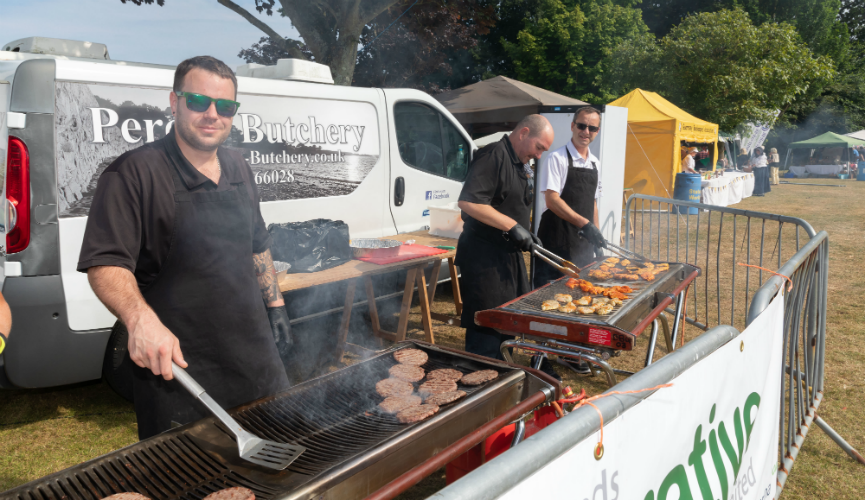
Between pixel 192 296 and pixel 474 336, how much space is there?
7.73ft

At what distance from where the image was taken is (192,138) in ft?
6.61

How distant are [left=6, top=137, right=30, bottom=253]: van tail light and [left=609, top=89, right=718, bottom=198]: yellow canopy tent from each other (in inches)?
572

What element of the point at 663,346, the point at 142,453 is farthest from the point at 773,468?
the point at 663,346

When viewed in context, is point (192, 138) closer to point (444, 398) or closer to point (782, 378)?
point (444, 398)

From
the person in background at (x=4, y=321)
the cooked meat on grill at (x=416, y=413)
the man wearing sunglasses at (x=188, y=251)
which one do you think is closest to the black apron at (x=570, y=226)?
the cooked meat on grill at (x=416, y=413)

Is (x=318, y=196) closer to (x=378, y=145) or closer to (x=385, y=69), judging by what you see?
(x=378, y=145)

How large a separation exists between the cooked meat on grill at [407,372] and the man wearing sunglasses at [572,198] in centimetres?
243

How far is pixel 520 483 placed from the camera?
3.22 feet

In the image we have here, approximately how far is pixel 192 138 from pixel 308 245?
220cm

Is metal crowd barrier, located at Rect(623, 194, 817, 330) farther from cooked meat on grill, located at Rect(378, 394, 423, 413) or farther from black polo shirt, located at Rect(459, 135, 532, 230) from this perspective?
cooked meat on grill, located at Rect(378, 394, 423, 413)

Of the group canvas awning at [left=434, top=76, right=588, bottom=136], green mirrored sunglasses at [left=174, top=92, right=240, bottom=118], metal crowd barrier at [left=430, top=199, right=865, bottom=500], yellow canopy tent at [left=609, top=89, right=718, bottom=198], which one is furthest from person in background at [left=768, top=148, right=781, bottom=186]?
green mirrored sunglasses at [left=174, top=92, right=240, bottom=118]

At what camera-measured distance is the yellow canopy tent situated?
1516cm

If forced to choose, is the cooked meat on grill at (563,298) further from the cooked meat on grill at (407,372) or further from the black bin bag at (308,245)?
the black bin bag at (308,245)

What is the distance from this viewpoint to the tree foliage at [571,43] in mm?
29797
